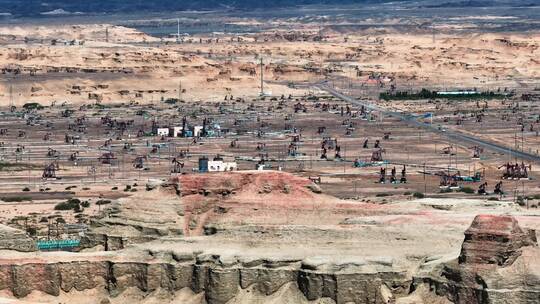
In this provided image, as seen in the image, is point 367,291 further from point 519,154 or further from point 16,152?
point 16,152

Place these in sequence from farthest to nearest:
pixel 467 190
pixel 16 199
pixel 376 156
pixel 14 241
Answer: pixel 376 156, pixel 467 190, pixel 16 199, pixel 14 241

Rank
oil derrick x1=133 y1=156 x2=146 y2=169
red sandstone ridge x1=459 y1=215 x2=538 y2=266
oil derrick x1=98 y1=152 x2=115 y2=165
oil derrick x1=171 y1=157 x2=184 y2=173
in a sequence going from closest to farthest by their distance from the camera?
1. red sandstone ridge x1=459 y1=215 x2=538 y2=266
2. oil derrick x1=171 y1=157 x2=184 y2=173
3. oil derrick x1=133 y1=156 x2=146 y2=169
4. oil derrick x1=98 y1=152 x2=115 y2=165

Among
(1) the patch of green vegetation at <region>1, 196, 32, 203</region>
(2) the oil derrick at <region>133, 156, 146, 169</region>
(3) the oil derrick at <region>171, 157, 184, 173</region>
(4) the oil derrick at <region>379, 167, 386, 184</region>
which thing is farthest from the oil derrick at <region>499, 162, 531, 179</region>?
(1) the patch of green vegetation at <region>1, 196, 32, 203</region>

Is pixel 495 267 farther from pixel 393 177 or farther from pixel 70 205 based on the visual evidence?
pixel 393 177

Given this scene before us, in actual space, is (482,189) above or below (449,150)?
above

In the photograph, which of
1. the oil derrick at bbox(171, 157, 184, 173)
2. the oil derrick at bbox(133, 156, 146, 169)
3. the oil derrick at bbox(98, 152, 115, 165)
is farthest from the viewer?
the oil derrick at bbox(98, 152, 115, 165)

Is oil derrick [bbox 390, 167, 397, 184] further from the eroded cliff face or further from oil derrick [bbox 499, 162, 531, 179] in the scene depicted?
the eroded cliff face

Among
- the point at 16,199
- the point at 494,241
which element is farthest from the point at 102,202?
the point at 494,241
